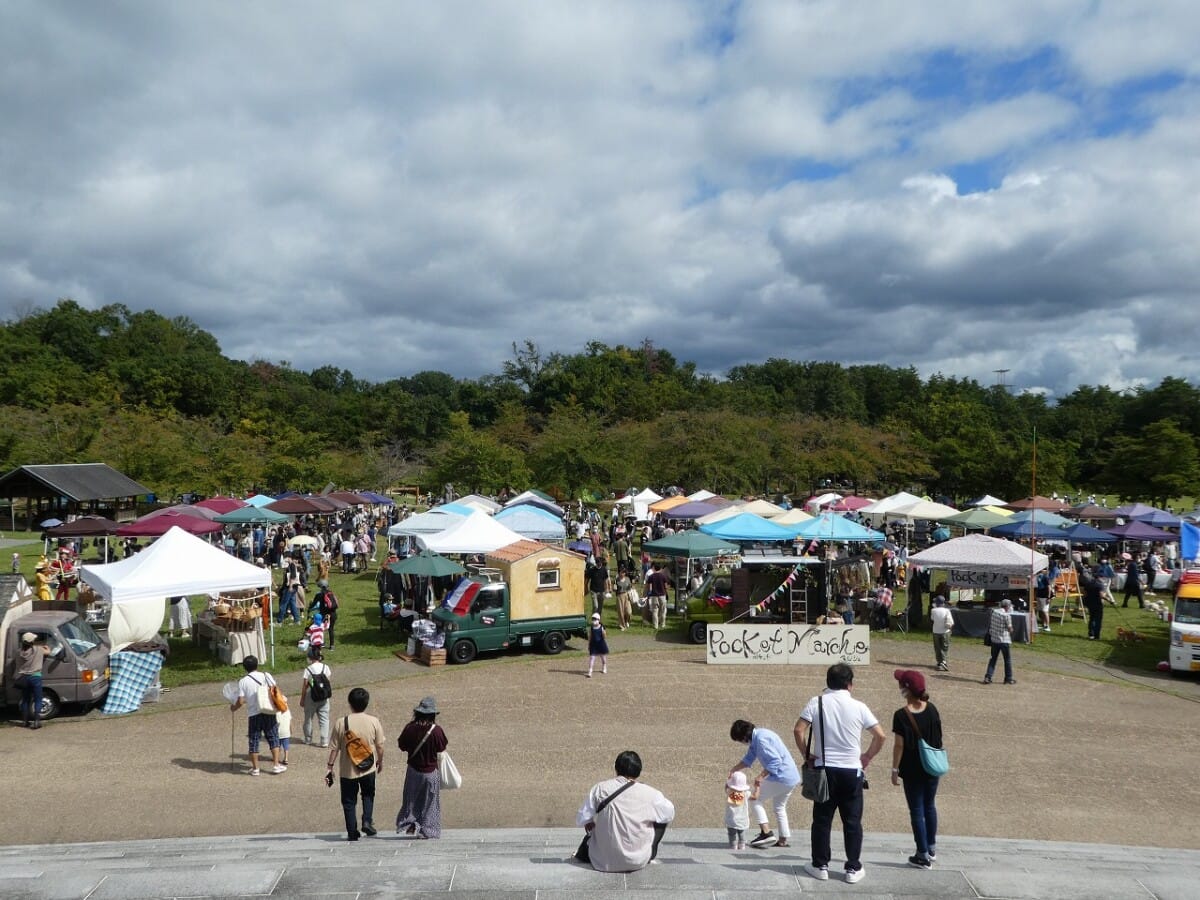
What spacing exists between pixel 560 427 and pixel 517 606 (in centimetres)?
3962

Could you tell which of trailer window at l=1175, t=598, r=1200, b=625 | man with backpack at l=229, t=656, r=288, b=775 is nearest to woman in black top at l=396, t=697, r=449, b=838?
man with backpack at l=229, t=656, r=288, b=775

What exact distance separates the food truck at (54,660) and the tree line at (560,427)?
105ft

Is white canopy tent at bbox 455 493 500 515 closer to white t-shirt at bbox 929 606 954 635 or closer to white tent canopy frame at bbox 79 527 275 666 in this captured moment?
white tent canopy frame at bbox 79 527 275 666

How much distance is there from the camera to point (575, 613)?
57.9ft

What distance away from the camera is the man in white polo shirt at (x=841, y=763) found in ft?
20.7

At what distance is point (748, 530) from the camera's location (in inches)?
905

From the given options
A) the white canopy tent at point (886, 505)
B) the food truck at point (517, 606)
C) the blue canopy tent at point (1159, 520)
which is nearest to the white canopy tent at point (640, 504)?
the white canopy tent at point (886, 505)

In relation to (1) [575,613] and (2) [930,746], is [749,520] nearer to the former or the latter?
(1) [575,613]

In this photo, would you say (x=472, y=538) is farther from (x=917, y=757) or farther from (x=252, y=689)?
(x=917, y=757)

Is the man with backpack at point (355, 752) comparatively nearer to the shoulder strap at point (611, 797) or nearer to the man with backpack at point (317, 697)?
the shoulder strap at point (611, 797)

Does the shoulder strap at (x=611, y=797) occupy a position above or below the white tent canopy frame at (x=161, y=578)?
below

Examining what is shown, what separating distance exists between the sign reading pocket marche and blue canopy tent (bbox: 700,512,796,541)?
19.1ft

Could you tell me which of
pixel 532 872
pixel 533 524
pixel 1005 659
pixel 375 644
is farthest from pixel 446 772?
pixel 533 524

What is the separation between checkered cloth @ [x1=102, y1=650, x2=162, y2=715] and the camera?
13.4m
